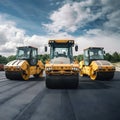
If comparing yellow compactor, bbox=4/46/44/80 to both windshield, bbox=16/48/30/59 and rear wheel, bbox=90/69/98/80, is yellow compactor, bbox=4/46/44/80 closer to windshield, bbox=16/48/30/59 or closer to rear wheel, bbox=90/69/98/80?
windshield, bbox=16/48/30/59

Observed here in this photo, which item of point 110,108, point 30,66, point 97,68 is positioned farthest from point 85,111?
point 30,66

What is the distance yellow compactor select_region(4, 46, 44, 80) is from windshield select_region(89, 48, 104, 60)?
505cm

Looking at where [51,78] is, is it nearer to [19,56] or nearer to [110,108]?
[110,108]

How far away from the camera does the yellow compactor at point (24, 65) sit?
1758 centimetres

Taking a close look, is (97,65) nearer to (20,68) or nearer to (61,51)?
(61,51)

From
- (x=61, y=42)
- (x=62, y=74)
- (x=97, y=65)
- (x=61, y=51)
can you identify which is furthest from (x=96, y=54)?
(x=62, y=74)

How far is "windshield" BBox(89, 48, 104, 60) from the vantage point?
66.7 ft

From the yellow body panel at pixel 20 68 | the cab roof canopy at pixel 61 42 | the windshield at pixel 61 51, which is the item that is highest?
the cab roof canopy at pixel 61 42

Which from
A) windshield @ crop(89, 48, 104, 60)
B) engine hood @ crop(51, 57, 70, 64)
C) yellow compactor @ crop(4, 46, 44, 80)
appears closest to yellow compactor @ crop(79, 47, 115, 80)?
windshield @ crop(89, 48, 104, 60)

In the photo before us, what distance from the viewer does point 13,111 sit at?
674 centimetres

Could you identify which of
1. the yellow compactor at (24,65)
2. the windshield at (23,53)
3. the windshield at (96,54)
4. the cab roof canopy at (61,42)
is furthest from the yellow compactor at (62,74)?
the windshield at (96,54)

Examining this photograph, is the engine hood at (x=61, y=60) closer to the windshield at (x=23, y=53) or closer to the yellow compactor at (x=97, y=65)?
the yellow compactor at (x=97, y=65)

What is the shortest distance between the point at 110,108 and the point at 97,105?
592 millimetres

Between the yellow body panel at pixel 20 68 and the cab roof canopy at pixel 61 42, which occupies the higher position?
the cab roof canopy at pixel 61 42
